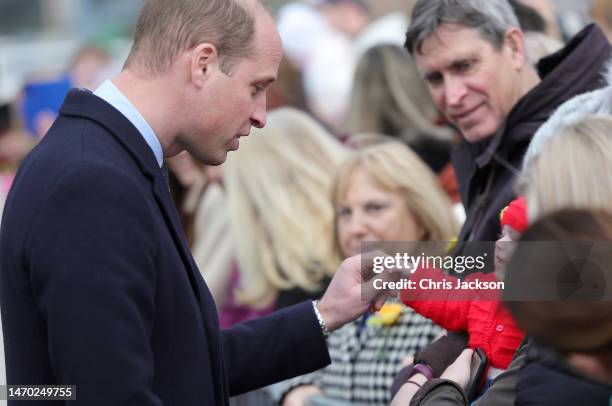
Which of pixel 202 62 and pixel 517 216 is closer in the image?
pixel 517 216

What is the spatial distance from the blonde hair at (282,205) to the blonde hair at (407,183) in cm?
28

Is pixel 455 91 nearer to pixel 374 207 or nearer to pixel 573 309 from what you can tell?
pixel 374 207

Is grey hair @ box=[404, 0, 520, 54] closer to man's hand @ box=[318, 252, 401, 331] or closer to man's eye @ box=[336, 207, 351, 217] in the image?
man's hand @ box=[318, 252, 401, 331]

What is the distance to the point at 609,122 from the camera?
A: 2.43 metres

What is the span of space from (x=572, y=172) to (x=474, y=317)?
710mm

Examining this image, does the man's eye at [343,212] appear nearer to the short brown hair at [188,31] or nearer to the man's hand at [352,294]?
the man's hand at [352,294]

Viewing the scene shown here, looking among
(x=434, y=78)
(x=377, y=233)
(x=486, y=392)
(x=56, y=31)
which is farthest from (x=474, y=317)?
(x=56, y=31)

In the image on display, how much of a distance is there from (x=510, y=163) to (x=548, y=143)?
1.13 m

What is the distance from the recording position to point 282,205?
5.25 metres

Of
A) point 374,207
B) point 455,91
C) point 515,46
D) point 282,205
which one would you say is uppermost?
point 515,46

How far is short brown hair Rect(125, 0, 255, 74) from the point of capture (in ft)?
8.87

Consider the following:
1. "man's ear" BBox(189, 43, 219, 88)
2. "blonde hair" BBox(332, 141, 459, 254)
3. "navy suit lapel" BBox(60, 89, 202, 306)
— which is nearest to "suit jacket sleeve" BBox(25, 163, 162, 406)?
"navy suit lapel" BBox(60, 89, 202, 306)

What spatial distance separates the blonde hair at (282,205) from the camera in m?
5.06

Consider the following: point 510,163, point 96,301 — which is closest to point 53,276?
point 96,301
